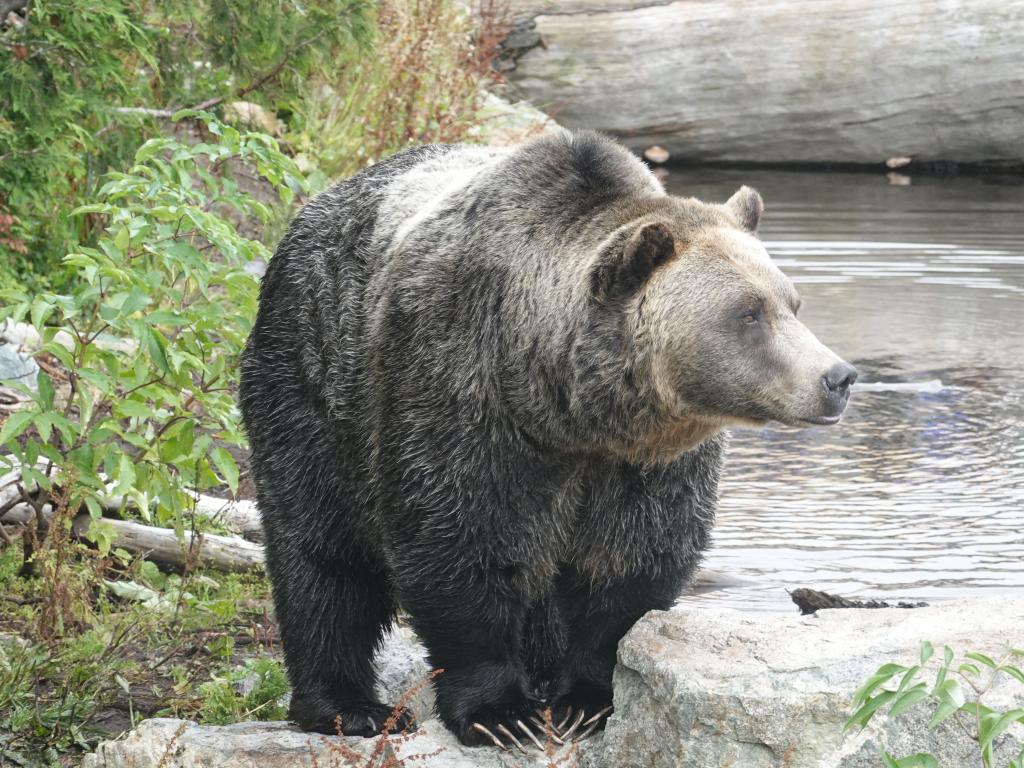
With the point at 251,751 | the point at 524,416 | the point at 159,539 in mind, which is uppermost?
the point at 524,416

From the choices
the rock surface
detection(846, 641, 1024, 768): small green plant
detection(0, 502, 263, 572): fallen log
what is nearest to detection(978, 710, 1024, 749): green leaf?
detection(846, 641, 1024, 768): small green plant

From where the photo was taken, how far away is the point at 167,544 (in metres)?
6.47

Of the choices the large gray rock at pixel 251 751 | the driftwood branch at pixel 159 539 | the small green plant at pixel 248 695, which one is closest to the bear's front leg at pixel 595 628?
the large gray rock at pixel 251 751

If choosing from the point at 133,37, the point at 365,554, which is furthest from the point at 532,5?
the point at 365,554

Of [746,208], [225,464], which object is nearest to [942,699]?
[746,208]

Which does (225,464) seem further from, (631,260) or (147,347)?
(631,260)

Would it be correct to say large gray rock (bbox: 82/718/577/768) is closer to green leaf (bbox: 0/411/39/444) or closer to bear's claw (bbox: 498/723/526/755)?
bear's claw (bbox: 498/723/526/755)

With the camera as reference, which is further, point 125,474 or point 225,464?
point 225,464

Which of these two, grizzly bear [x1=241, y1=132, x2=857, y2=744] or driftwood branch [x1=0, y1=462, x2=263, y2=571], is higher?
grizzly bear [x1=241, y1=132, x2=857, y2=744]

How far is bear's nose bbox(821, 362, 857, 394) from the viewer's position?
3.97 meters

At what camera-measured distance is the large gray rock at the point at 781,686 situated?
3846 mm

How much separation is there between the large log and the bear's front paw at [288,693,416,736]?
1184 centimetres

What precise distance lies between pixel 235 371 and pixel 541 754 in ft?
7.76

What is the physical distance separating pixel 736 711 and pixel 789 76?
13.7 m
